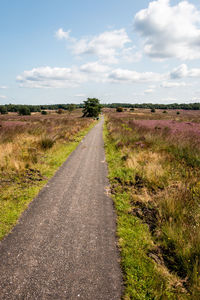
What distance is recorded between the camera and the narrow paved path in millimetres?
2547

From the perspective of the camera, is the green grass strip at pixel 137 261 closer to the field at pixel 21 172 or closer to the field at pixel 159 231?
the field at pixel 159 231

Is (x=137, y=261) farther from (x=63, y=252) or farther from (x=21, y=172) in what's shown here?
(x=21, y=172)

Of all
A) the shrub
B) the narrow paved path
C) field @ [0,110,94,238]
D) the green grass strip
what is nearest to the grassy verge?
field @ [0,110,94,238]

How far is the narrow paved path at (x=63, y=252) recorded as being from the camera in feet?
8.36

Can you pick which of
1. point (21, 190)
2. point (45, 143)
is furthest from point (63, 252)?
point (45, 143)

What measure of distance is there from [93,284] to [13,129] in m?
15.4

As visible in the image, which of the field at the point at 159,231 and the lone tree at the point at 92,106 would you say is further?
the lone tree at the point at 92,106

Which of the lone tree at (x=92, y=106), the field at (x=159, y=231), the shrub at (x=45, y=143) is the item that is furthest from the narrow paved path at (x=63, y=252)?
the lone tree at (x=92, y=106)

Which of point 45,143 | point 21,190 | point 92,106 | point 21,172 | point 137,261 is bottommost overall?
point 137,261

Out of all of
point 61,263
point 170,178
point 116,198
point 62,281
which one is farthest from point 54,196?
point 170,178

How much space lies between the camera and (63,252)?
324cm

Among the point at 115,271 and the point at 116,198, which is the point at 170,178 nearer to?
the point at 116,198

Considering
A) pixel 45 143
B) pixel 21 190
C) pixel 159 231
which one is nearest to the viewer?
pixel 159 231

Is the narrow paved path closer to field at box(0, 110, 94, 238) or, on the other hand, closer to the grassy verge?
the grassy verge
